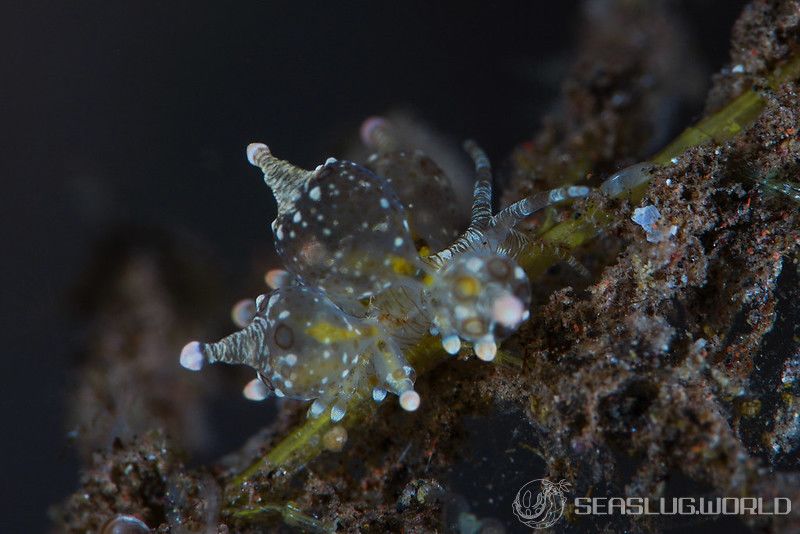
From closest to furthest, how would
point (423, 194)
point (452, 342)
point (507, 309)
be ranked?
point (507, 309)
point (452, 342)
point (423, 194)

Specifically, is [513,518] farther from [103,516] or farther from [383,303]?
[103,516]

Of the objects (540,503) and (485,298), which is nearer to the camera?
(485,298)

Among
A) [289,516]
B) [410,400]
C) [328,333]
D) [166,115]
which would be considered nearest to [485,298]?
[410,400]

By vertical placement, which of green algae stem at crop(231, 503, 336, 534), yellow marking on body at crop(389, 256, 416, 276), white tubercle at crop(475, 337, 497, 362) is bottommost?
green algae stem at crop(231, 503, 336, 534)

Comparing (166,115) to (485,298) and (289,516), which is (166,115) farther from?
(485,298)

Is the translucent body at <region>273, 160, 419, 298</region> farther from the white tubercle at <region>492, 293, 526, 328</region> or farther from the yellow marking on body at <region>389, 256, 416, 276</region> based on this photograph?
the white tubercle at <region>492, 293, 526, 328</region>

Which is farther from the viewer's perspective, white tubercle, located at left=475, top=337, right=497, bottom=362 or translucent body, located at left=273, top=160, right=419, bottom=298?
translucent body, located at left=273, top=160, right=419, bottom=298

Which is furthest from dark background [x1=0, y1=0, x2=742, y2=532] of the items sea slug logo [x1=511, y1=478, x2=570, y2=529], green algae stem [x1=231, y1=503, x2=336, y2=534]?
sea slug logo [x1=511, y1=478, x2=570, y2=529]
